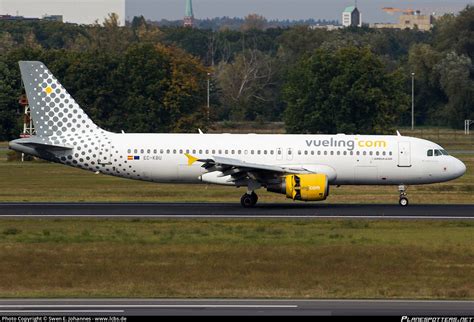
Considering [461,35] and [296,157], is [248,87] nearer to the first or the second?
[461,35]

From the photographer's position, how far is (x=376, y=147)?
50.1 metres

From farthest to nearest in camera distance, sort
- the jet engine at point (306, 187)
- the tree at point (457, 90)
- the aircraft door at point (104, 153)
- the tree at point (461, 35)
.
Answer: the tree at point (461, 35) < the tree at point (457, 90) < the aircraft door at point (104, 153) < the jet engine at point (306, 187)

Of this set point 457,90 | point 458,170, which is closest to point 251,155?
point 458,170

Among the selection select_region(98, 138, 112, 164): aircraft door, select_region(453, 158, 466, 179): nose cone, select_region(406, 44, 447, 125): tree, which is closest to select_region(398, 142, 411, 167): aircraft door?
select_region(453, 158, 466, 179): nose cone

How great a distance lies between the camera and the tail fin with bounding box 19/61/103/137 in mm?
A: 50875

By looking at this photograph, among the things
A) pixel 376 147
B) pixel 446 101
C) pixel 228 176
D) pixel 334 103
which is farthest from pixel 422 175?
pixel 446 101

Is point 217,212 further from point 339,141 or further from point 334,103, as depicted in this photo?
point 334,103

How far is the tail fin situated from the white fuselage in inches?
71.2

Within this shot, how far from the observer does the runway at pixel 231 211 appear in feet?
148

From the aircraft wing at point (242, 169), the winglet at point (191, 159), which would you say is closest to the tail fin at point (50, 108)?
the winglet at point (191, 159)

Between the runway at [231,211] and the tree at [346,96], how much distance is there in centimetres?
5054

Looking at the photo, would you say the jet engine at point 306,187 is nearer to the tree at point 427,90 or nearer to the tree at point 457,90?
the tree at point 457,90

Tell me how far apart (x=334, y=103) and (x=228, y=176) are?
5615cm

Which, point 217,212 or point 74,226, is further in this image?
point 217,212
